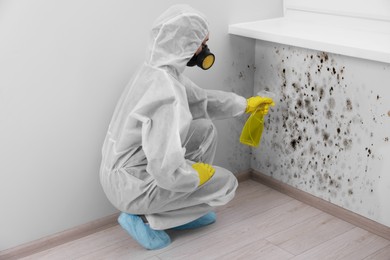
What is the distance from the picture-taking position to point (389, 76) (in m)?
1.84

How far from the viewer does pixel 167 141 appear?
1.72 meters

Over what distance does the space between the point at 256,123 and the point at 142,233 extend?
2.10 feet

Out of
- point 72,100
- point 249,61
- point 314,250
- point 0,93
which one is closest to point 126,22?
point 72,100

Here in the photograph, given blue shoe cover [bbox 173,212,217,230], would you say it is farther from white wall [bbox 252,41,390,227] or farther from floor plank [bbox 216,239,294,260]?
white wall [bbox 252,41,390,227]

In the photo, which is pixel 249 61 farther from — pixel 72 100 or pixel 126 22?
pixel 72 100

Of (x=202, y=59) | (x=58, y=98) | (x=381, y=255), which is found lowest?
(x=381, y=255)

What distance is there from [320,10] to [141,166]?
3.31 feet

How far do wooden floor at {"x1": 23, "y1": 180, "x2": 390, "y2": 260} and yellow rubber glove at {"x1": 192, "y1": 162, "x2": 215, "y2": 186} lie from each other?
0.88 feet

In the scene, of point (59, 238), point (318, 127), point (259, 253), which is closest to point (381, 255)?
point (259, 253)

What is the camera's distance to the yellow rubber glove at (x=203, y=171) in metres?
1.85

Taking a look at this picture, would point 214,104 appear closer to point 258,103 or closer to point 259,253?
point 258,103

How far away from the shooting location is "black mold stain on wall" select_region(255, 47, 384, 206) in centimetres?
200

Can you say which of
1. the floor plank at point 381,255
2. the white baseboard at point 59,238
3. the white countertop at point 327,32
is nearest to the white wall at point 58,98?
the white baseboard at point 59,238

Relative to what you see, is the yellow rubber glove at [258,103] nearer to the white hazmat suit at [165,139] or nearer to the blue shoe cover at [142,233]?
the white hazmat suit at [165,139]
